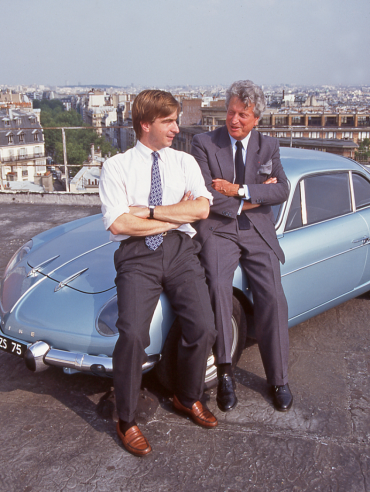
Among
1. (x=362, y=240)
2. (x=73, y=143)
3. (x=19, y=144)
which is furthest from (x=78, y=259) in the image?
(x=73, y=143)

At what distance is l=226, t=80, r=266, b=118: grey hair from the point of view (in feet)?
11.0

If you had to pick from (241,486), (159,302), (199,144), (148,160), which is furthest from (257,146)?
(241,486)

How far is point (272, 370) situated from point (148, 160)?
5.42 feet

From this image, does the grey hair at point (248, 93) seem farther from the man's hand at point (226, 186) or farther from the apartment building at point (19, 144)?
the apartment building at point (19, 144)

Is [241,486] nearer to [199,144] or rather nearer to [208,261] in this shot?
[208,261]

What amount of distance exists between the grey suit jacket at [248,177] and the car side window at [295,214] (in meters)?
0.23

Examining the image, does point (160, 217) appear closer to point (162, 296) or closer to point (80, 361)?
point (162, 296)

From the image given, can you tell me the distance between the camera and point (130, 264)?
9.53ft

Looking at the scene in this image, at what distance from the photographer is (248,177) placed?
3.47 metres

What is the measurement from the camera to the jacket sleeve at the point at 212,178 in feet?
10.9

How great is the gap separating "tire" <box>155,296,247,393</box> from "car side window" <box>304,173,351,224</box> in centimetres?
107

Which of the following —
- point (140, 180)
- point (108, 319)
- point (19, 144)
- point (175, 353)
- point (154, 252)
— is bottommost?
point (19, 144)

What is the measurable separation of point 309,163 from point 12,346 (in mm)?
2743

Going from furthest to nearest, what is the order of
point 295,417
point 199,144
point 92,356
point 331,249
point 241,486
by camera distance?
point 331,249, point 199,144, point 295,417, point 92,356, point 241,486
